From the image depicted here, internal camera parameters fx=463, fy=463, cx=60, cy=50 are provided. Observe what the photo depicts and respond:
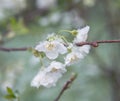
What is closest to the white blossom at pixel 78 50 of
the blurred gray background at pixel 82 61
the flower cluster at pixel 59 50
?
the flower cluster at pixel 59 50

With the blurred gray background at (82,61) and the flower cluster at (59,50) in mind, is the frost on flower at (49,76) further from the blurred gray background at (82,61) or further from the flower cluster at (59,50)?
the blurred gray background at (82,61)

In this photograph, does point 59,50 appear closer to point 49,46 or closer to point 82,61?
point 49,46

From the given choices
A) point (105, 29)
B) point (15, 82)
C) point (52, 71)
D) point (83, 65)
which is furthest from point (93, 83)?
point (52, 71)

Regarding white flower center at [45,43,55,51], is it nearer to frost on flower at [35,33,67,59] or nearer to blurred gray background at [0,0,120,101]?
frost on flower at [35,33,67,59]

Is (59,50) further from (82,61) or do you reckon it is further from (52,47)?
(82,61)

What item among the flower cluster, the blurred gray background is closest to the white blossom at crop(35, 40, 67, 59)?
the flower cluster

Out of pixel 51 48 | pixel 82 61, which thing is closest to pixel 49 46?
pixel 51 48

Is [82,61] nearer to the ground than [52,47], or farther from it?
farther from it

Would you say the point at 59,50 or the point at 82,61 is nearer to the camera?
the point at 59,50

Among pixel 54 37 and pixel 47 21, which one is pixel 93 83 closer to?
pixel 47 21

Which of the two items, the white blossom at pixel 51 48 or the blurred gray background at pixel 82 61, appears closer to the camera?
the white blossom at pixel 51 48
